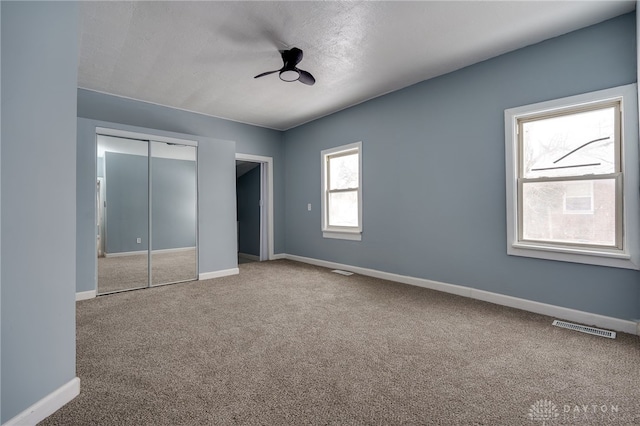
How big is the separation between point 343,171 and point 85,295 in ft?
13.2

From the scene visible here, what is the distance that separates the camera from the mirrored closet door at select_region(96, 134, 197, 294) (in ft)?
12.1

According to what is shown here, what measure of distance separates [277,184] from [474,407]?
16.9 ft

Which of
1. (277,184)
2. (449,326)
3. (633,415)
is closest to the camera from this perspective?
(633,415)

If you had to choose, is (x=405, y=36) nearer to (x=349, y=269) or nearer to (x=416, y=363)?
(x=416, y=363)

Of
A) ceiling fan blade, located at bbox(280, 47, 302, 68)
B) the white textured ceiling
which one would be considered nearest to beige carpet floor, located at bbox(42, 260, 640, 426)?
ceiling fan blade, located at bbox(280, 47, 302, 68)

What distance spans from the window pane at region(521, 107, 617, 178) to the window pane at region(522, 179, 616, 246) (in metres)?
0.13

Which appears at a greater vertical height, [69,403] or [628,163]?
[628,163]

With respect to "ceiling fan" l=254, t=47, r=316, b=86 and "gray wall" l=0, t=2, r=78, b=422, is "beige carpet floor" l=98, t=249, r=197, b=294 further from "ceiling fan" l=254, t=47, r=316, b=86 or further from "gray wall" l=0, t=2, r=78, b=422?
"ceiling fan" l=254, t=47, r=316, b=86

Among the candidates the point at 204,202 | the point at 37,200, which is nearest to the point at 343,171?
the point at 204,202

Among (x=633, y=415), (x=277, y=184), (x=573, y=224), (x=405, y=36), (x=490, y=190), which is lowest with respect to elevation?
(x=633, y=415)

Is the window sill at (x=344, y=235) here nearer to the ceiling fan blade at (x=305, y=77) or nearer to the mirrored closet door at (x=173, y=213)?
the mirrored closet door at (x=173, y=213)

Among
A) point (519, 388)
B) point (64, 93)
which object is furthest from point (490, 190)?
point (64, 93)

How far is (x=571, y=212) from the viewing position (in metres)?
2.79

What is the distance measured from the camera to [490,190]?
10.6ft
